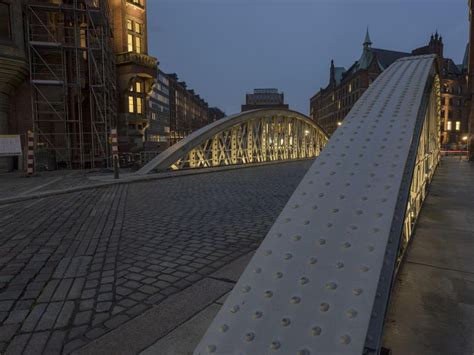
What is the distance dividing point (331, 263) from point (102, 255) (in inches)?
141

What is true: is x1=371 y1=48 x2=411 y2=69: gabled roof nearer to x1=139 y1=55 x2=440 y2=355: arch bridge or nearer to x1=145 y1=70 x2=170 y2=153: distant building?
x1=145 y1=70 x2=170 y2=153: distant building

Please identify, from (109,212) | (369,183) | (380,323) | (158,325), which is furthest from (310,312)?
(109,212)

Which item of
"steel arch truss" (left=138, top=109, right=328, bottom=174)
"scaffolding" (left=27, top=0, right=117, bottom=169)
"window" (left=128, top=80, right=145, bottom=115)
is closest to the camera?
"steel arch truss" (left=138, top=109, right=328, bottom=174)

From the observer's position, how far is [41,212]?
25.2 feet

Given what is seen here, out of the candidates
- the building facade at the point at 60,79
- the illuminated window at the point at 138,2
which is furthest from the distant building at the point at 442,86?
the building facade at the point at 60,79

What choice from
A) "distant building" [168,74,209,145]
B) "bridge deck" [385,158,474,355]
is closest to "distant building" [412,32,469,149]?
"distant building" [168,74,209,145]

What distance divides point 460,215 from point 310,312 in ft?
17.9

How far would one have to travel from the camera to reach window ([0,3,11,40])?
17172 mm

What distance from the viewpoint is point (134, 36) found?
82.6ft

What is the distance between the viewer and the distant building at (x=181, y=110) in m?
86.8

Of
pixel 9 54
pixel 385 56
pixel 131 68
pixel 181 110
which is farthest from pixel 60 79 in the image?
pixel 181 110

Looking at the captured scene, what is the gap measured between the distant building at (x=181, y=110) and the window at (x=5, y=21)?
5919 centimetres

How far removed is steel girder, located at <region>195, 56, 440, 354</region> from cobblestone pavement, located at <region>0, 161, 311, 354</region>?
1505 mm

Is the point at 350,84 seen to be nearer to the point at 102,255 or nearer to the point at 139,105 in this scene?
the point at 139,105
